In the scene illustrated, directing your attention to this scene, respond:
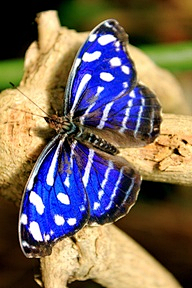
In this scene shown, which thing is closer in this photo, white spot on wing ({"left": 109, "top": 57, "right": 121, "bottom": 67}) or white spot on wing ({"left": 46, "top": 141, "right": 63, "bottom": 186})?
white spot on wing ({"left": 46, "top": 141, "right": 63, "bottom": 186})

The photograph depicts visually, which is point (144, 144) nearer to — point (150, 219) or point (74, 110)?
point (74, 110)

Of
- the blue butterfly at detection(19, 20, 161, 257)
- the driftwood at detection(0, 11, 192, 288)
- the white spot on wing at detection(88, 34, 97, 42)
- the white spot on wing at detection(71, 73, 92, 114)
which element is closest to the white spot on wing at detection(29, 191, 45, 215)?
the blue butterfly at detection(19, 20, 161, 257)

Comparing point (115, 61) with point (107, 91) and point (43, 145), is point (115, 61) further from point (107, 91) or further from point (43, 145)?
point (43, 145)

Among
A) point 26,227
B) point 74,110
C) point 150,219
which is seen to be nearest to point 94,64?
point 74,110

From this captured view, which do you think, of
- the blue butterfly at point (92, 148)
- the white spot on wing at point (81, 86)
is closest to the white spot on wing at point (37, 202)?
the blue butterfly at point (92, 148)

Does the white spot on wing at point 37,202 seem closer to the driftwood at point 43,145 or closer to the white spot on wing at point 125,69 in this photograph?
the driftwood at point 43,145

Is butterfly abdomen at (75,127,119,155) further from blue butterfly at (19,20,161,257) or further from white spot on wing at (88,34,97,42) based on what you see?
white spot on wing at (88,34,97,42)
